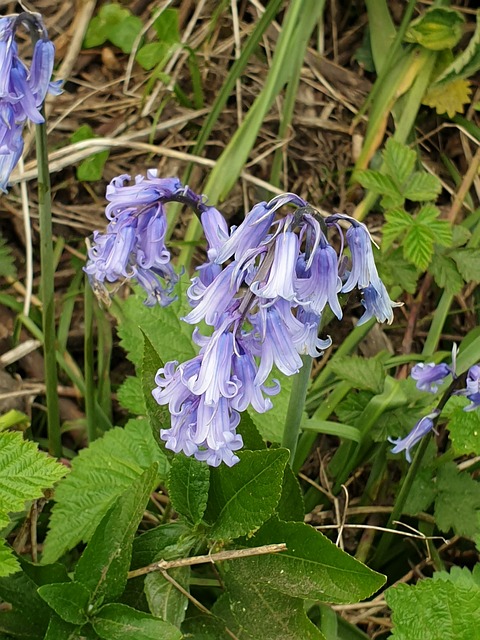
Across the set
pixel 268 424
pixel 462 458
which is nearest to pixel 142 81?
pixel 268 424

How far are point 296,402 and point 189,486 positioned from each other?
31 centimetres

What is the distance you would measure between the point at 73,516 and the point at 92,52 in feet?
7.52

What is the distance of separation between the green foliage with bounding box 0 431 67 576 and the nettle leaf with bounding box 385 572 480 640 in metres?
0.83

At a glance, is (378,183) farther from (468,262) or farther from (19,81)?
(19,81)

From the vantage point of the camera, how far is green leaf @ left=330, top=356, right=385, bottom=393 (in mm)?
2225

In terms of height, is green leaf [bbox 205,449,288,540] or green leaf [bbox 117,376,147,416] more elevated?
green leaf [bbox 205,449,288,540]

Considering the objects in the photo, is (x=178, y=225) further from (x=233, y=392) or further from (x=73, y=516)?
(x=233, y=392)

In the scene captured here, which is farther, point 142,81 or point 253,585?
point 142,81

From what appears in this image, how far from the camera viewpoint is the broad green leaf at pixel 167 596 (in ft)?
5.18

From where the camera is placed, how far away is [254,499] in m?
1.53

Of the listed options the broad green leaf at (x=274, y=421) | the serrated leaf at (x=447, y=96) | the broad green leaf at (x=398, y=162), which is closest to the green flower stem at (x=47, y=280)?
the broad green leaf at (x=274, y=421)

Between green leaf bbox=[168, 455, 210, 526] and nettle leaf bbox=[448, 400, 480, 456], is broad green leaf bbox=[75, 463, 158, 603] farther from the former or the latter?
nettle leaf bbox=[448, 400, 480, 456]

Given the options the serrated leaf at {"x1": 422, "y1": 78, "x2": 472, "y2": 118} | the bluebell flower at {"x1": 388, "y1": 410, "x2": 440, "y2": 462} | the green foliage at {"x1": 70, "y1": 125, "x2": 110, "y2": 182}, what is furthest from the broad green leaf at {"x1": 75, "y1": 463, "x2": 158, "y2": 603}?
the serrated leaf at {"x1": 422, "y1": 78, "x2": 472, "y2": 118}

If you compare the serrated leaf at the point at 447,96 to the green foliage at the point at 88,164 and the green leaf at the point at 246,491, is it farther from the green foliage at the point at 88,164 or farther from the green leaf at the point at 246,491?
the green leaf at the point at 246,491
